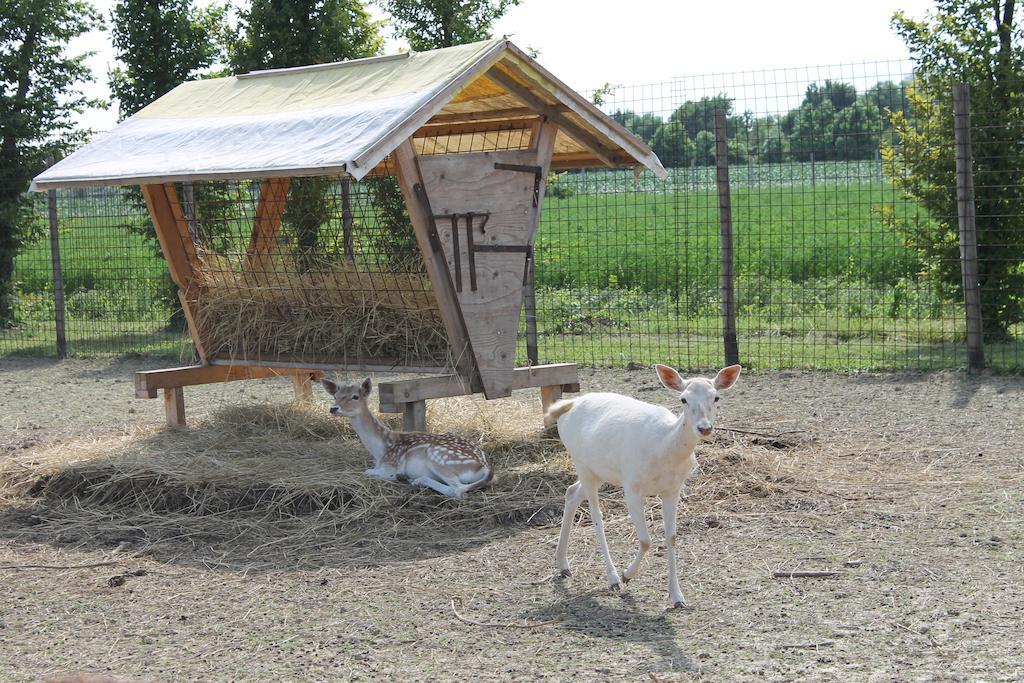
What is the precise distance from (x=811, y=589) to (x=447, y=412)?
424cm

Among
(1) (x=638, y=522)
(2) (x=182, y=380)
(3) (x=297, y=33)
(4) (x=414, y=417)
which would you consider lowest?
(1) (x=638, y=522)

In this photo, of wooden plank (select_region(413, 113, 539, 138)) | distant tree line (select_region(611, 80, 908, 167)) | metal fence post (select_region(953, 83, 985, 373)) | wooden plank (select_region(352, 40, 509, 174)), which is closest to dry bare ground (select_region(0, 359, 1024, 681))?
metal fence post (select_region(953, 83, 985, 373))

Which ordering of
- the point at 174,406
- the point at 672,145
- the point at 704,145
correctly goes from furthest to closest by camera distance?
the point at 704,145 < the point at 672,145 < the point at 174,406

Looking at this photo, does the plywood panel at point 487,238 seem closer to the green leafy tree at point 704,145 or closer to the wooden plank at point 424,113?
the wooden plank at point 424,113

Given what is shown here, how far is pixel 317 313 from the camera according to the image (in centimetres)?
872

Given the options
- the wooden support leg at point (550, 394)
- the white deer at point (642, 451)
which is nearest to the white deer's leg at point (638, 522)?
the white deer at point (642, 451)

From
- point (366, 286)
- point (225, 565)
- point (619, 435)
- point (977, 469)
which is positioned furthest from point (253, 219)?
point (977, 469)

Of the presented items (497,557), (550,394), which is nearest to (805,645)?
(497,557)

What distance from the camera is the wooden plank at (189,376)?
8.77 meters

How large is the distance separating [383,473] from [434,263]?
1365 mm

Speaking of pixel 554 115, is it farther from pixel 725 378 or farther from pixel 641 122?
pixel 641 122

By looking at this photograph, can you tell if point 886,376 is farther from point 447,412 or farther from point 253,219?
point 253,219

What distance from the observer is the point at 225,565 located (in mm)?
5848

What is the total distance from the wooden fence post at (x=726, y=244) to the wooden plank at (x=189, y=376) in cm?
415
